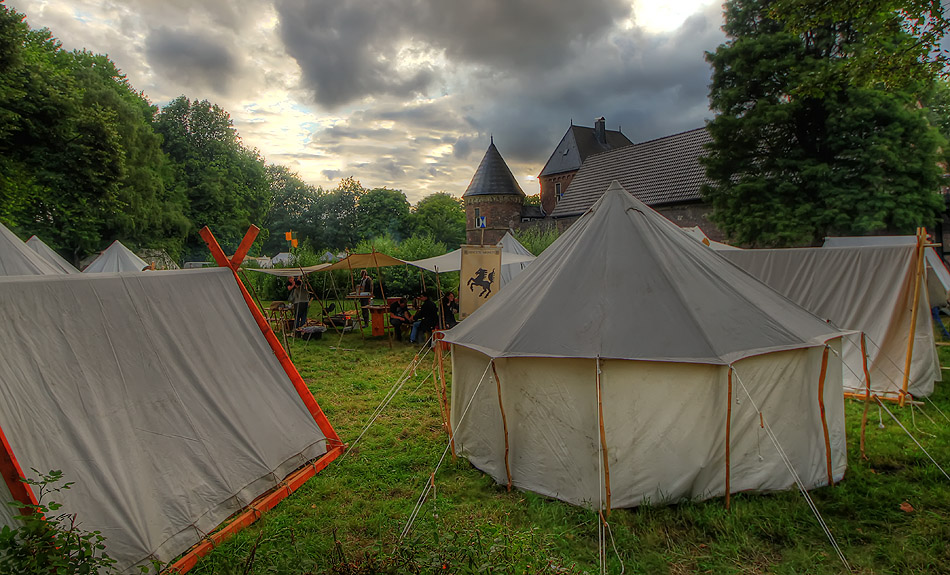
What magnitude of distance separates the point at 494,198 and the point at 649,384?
1376 inches

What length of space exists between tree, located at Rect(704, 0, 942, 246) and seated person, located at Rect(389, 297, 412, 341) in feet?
35.5

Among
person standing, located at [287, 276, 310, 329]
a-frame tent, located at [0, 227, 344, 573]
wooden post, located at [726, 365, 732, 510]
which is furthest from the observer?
person standing, located at [287, 276, 310, 329]

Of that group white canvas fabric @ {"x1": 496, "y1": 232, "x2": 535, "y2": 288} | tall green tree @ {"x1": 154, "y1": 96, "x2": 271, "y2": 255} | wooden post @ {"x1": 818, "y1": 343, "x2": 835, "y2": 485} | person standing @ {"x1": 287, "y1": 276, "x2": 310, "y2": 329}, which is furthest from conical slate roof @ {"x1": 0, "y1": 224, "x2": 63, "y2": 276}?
tall green tree @ {"x1": 154, "y1": 96, "x2": 271, "y2": 255}

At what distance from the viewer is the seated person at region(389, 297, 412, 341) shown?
11.8 meters

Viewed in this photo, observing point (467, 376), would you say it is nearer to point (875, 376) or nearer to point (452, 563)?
point (452, 563)

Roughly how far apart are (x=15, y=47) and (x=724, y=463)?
19.6m

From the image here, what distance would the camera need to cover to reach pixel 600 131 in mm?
40000

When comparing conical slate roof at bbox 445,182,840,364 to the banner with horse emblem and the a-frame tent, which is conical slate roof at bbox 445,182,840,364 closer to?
the a-frame tent

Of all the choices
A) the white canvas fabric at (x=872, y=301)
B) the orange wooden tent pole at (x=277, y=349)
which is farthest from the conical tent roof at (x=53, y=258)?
the white canvas fabric at (x=872, y=301)

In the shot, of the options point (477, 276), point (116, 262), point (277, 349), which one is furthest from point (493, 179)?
point (277, 349)

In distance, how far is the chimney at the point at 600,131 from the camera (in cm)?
3966

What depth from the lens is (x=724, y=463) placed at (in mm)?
3969

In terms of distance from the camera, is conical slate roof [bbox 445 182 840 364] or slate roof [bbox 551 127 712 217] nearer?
conical slate roof [bbox 445 182 840 364]

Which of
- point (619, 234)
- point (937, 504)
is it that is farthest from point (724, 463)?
point (619, 234)
